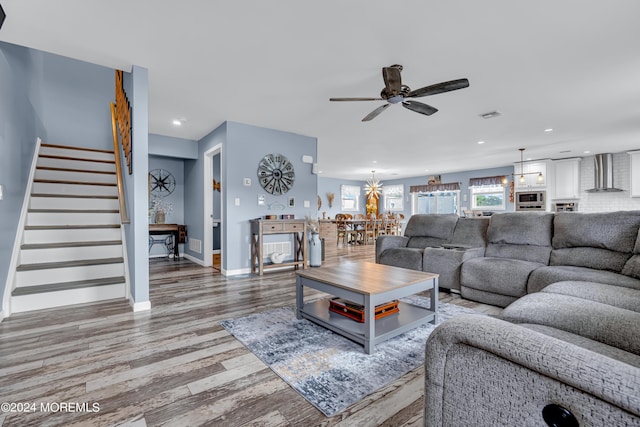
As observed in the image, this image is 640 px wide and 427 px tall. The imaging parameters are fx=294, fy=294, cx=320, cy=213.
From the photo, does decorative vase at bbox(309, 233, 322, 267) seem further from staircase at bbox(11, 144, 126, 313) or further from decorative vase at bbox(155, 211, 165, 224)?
decorative vase at bbox(155, 211, 165, 224)

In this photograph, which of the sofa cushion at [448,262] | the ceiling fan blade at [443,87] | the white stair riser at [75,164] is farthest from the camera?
the white stair riser at [75,164]

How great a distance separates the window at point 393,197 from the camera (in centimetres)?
1252

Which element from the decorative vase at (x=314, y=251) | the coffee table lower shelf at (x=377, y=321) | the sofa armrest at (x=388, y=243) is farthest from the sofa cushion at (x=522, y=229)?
the decorative vase at (x=314, y=251)

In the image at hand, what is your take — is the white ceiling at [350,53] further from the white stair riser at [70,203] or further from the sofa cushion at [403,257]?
the sofa cushion at [403,257]

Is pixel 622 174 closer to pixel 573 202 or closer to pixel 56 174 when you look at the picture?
pixel 573 202

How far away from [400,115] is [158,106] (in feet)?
11.8

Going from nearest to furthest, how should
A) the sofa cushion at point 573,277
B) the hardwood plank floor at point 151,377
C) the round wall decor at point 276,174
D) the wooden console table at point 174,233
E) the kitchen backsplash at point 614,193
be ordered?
the hardwood plank floor at point 151,377
the sofa cushion at point 573,277
the round wall decor at point 276,174
the wooden console table at point 174,233
the kitchen backsplash at point 614,193

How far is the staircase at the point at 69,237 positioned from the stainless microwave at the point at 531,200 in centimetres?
963

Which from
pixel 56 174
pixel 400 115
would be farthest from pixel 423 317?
pixel 56 174

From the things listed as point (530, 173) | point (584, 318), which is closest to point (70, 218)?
point (584, 318)

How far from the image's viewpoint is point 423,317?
8.27 feet

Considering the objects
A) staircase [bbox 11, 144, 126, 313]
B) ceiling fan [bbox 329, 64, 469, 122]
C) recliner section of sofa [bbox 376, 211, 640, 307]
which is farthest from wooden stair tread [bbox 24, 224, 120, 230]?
recliner section of sofa [bbox 376, 211, 640, 307]

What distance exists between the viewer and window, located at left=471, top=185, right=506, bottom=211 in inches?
375

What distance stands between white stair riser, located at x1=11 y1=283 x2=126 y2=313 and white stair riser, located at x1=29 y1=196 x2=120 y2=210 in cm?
141
